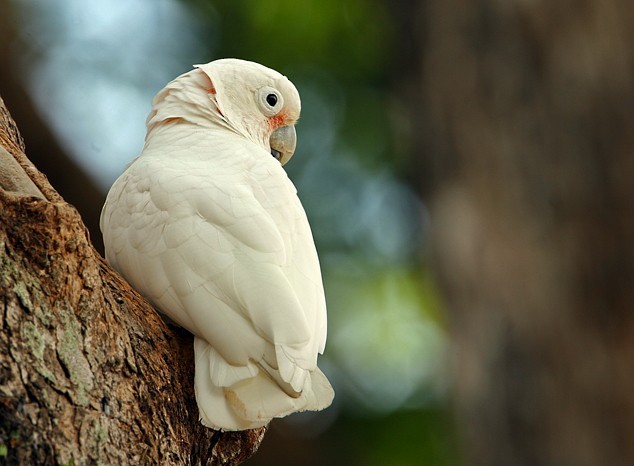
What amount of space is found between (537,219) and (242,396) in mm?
1046

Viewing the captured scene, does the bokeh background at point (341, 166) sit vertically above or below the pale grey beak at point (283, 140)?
below

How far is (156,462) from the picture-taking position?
7.58 feet

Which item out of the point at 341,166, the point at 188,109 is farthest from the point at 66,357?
the point at 341,166

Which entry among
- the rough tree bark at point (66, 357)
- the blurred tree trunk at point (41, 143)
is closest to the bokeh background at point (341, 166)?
the blurred tree trunk at point (41, 143)

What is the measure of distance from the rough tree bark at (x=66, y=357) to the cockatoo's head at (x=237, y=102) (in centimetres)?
114

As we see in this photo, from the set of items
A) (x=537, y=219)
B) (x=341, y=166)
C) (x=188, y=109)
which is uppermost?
(x=537, y=219)

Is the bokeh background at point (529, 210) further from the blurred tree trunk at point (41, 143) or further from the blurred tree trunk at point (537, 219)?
the blurred tree trunk at point (41, 143)

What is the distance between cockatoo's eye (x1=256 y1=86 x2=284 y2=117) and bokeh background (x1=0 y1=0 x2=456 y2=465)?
2474 mm

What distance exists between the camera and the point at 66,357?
2205 mm

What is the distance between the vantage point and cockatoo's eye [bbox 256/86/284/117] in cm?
381

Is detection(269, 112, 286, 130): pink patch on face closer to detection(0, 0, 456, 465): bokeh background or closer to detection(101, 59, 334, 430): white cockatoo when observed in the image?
detection(101, 59, 334, 430): white cockatoo

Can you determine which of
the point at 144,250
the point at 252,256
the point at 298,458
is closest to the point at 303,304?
the point at 252,256

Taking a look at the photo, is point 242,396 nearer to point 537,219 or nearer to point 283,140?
point 537,219

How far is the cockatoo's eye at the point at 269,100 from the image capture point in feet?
12.5
